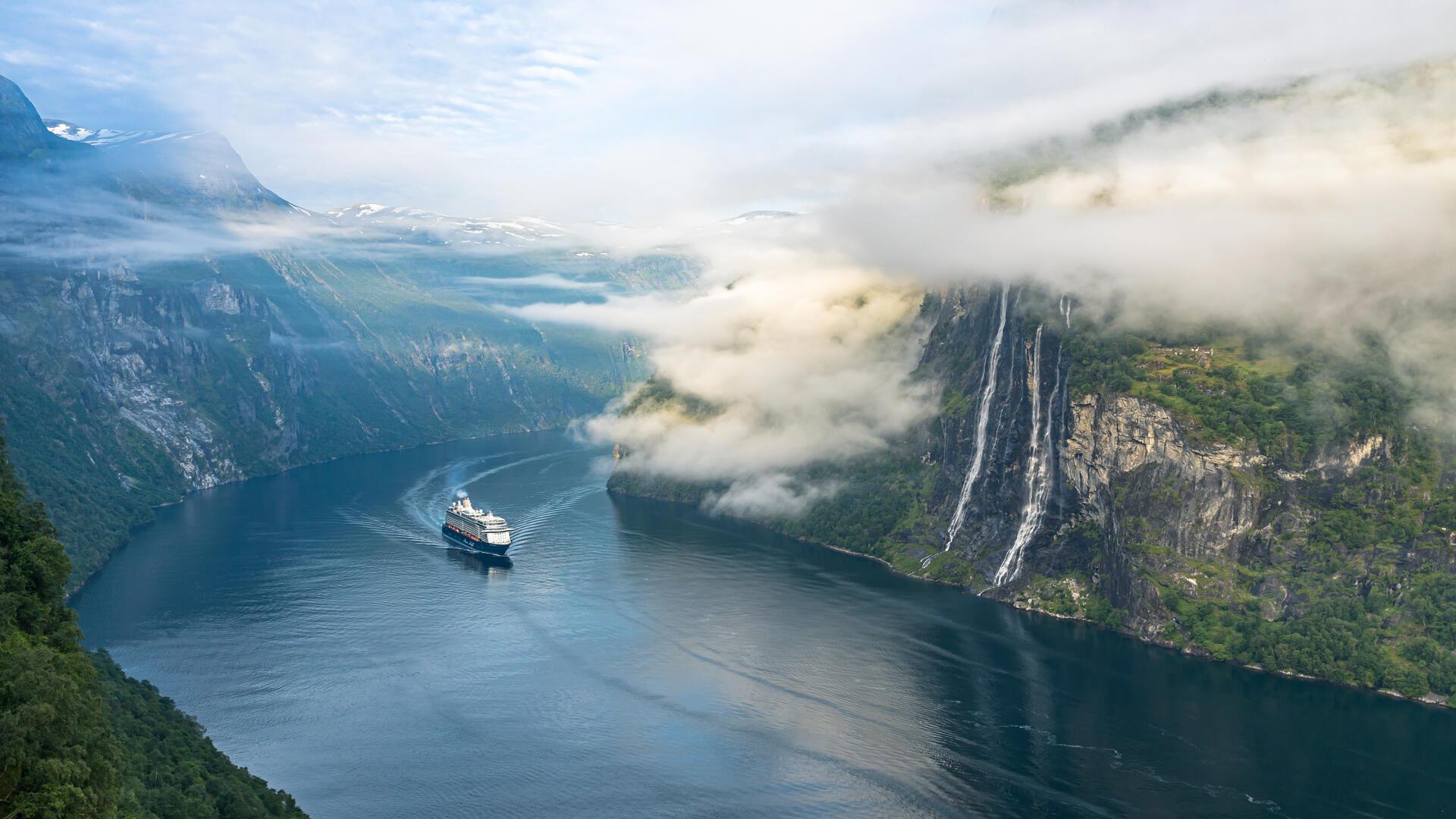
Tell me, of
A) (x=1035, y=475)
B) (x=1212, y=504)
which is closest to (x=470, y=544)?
(x=1035, y=475)

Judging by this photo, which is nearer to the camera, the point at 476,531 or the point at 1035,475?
the point at 1035,475

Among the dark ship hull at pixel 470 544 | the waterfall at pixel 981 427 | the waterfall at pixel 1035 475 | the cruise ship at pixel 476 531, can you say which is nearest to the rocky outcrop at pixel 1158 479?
the waterfall at pixel 1035 475

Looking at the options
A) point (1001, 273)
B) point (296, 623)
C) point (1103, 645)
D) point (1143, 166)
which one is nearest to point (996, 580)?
point (1103, 645)

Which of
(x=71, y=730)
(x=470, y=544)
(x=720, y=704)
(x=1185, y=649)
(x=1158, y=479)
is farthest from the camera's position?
(x=470, y=544)

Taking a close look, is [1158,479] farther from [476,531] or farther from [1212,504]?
[476,531]

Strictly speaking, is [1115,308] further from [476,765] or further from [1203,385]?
[476,765]

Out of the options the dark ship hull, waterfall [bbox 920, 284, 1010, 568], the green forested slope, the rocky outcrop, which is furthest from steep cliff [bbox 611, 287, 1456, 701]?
the green forested slope

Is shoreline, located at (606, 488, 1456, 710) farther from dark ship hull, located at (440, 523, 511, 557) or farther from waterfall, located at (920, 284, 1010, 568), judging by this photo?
dark ship hull, located at (440, 523, 511, 557)
